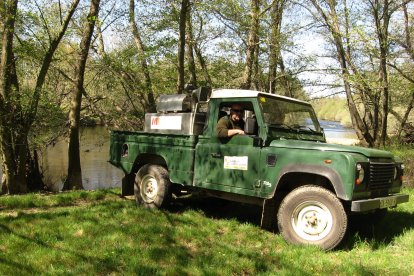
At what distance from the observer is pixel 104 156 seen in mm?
26969

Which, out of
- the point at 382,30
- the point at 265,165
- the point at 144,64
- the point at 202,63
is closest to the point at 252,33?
the point at 144,64

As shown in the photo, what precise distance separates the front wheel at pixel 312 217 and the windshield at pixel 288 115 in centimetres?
121

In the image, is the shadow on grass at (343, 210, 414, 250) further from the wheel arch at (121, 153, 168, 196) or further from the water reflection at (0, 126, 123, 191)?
the water reflection at (0, 126, 123, 191)

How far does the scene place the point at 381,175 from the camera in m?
5.68

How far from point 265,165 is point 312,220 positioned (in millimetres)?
981

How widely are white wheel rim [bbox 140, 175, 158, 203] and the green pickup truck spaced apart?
18 millimetres

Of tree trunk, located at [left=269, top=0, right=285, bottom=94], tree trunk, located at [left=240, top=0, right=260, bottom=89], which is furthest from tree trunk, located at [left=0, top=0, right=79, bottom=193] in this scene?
tree trunk, located at [left=269, top=0, right=285, bottom=94]

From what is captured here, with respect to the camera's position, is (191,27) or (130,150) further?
(191,27)

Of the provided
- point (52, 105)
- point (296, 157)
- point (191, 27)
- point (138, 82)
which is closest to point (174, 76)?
A: point (138, 82)

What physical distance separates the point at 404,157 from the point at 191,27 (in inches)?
405

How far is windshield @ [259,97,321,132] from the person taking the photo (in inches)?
249

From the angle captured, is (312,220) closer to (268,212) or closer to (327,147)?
(268,212)

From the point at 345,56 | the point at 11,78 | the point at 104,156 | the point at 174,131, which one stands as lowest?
the point at 104,156

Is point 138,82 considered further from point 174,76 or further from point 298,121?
point 298,121
